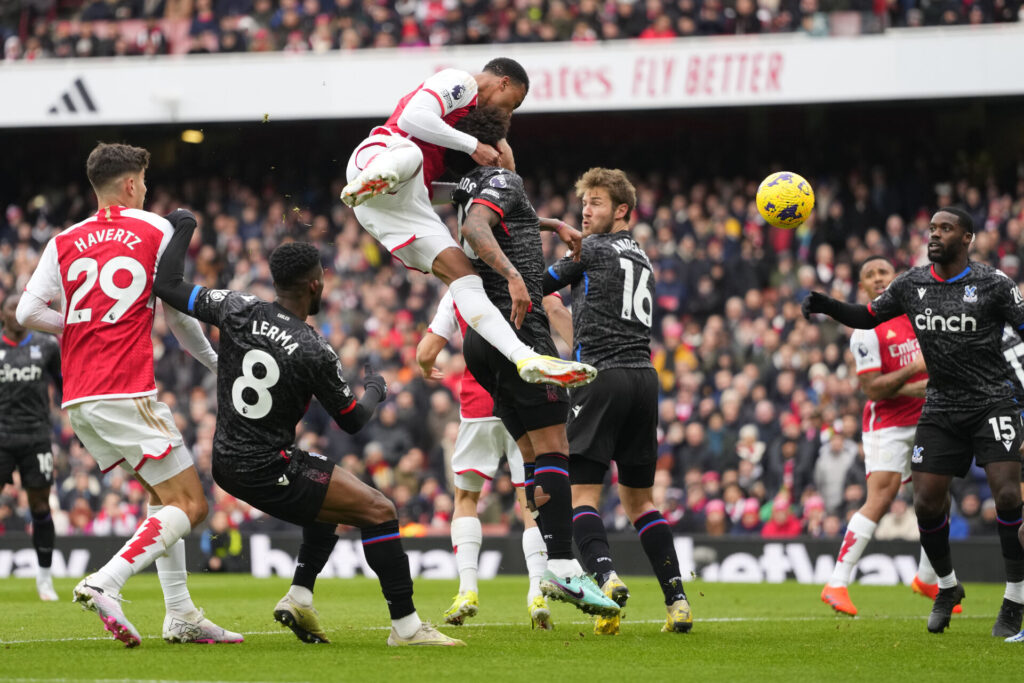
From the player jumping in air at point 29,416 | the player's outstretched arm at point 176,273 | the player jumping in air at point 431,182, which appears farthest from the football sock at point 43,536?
the player jumping in air at point 431,182

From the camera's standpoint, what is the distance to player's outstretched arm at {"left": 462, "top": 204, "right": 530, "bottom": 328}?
6.73 metres

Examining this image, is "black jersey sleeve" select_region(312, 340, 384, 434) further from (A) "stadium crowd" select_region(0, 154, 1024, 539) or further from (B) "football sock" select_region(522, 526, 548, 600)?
(A) "stadium crowd" select_region(0, 154, 1024, 539)

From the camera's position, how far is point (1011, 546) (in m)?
7.96

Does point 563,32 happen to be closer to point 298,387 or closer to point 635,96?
point 635,96

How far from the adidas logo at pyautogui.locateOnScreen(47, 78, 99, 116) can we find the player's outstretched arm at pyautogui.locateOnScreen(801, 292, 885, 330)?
58.4 feet

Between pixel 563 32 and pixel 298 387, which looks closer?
pixel 298 387

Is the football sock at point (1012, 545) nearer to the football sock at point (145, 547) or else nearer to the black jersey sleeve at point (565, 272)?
the black jersey sleeve at point (565, 272)

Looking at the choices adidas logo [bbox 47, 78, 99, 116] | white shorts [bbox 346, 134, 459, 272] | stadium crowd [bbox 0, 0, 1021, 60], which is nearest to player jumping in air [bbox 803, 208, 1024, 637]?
white shorts [bbox 346, 134, 459, 272]

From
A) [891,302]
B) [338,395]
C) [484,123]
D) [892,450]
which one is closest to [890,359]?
[892,450]

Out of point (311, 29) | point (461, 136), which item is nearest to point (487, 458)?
point (461, 136)

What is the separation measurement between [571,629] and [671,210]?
13.8 metres

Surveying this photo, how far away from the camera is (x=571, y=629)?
8.09 metres

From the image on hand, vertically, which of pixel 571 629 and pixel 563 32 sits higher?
pixel 563 32

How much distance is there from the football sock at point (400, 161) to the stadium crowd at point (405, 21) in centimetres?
1534
